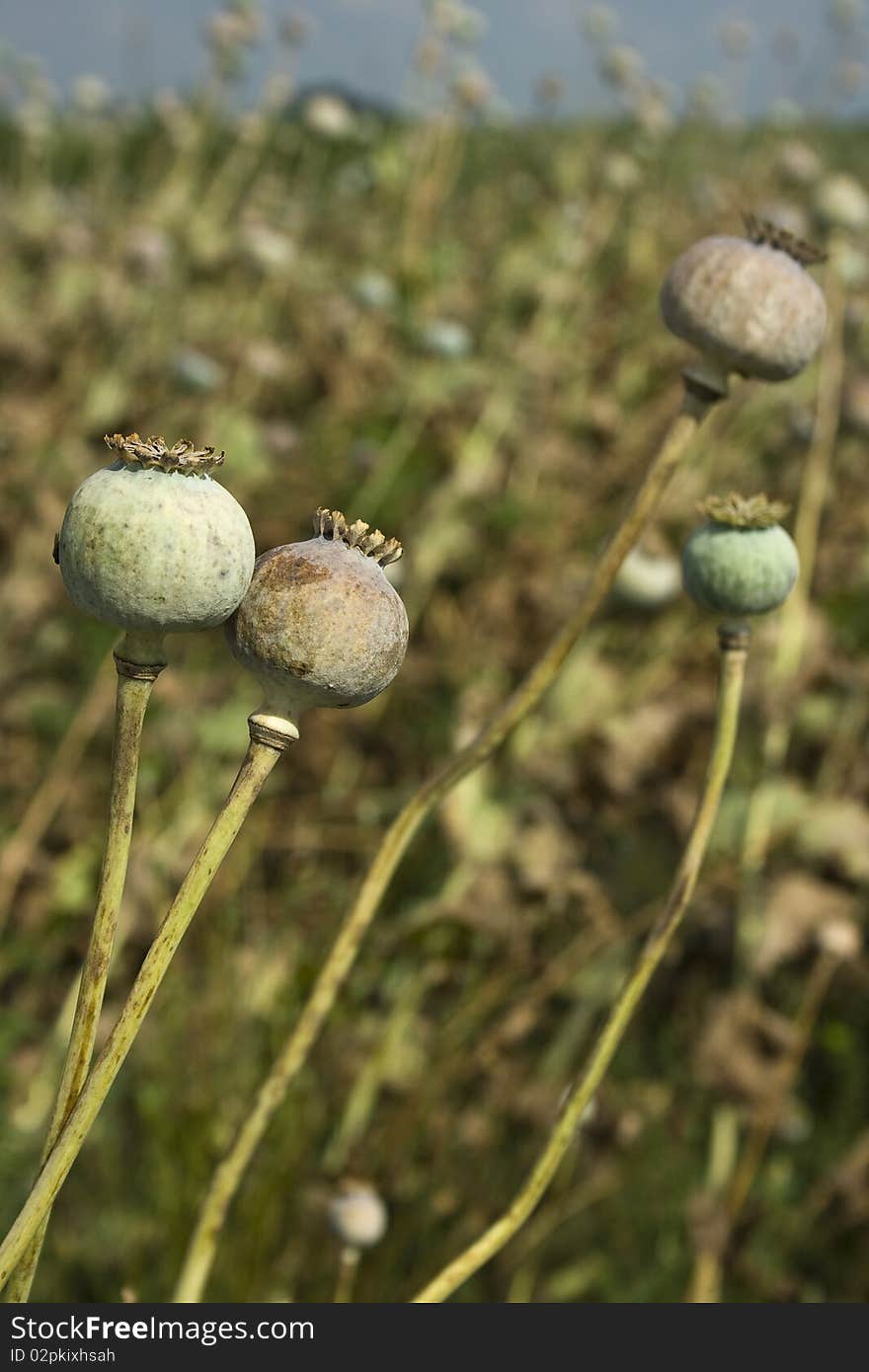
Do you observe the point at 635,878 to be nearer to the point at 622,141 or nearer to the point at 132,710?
the point at 132,710

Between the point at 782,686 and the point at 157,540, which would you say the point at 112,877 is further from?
the point at 782,686

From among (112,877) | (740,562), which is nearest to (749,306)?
(740,562)

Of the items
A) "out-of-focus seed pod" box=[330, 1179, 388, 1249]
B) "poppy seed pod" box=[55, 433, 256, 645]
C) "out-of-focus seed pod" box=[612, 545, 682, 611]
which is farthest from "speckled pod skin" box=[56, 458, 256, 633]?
"out-of-focus seed pod" box=[612, 545, 682, 611]

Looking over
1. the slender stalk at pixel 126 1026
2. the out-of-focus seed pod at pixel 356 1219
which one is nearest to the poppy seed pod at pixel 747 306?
the slender stalk at pixel 126 1026

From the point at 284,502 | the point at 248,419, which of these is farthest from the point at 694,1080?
the point at 248,419

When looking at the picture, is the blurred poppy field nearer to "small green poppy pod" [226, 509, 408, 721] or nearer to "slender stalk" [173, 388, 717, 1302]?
"slender stalk" [173, 388, 717, 1302]

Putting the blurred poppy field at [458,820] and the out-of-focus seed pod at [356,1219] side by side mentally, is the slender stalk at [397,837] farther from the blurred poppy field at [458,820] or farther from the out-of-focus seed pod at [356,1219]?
the out-of-focus seed pod at [356,1219]
